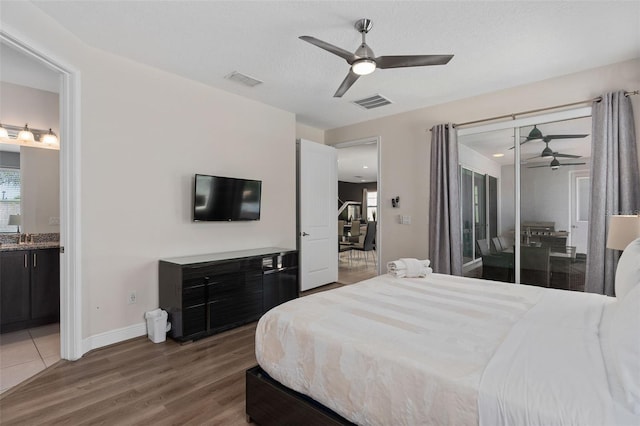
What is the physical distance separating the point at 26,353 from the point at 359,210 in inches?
435

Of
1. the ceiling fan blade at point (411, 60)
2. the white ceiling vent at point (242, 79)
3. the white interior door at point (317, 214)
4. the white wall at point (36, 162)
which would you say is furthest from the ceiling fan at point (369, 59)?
the white wall at point (36, 162)

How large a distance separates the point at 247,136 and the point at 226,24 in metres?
1.77

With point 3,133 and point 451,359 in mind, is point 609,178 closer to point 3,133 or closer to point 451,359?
point 451,359

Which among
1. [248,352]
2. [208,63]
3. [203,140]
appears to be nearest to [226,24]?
[208,63]

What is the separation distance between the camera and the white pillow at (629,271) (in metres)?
1.51

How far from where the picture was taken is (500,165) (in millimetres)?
3906

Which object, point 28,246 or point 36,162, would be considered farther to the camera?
point 36,162

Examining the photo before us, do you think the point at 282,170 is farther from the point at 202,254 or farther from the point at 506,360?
the point at 506,360

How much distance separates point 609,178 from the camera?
9.82ft

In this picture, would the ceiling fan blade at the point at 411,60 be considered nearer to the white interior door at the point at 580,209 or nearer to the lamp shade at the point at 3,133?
the white interior door at the point at 580,209

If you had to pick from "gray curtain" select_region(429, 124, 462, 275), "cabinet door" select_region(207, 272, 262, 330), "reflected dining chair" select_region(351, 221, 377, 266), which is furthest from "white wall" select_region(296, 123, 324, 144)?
"cabinet door" select_region(207, 272, 262, 330)

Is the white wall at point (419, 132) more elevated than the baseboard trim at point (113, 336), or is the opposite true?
the white wall at point (419, 132)

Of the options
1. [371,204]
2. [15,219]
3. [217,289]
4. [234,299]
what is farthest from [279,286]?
[371,204]

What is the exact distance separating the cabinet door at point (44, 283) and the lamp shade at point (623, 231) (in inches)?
208
